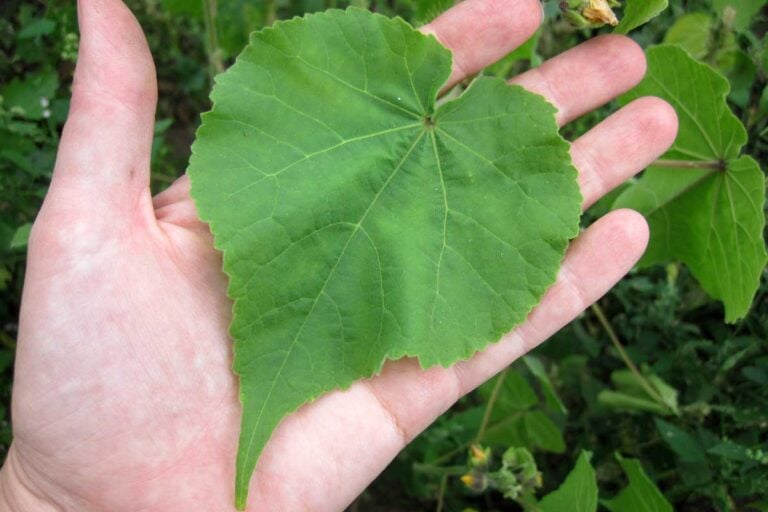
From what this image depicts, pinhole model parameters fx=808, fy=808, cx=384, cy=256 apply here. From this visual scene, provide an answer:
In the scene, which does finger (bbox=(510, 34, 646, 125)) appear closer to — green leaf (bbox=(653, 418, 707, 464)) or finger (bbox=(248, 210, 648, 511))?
finger (bbox=(248, 210, 648, 511))

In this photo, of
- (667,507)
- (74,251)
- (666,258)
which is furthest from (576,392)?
(74,251)

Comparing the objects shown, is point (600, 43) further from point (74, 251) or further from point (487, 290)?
point (74, 251)

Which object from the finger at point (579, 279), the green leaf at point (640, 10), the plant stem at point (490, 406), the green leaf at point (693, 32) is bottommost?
the plant stem at point (490, 406)

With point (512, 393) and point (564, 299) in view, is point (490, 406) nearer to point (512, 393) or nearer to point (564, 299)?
point (512, 393)

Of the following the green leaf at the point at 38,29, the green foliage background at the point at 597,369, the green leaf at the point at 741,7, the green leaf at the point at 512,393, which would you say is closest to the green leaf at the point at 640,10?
the green foliage background at the point at 597,369

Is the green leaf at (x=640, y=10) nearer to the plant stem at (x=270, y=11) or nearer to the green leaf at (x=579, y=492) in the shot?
the green leaf at (x=579, y=492)

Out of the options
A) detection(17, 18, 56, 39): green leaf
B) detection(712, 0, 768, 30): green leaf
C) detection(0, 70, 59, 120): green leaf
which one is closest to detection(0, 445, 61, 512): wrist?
detection(0, 70, 59, 120): green leaf

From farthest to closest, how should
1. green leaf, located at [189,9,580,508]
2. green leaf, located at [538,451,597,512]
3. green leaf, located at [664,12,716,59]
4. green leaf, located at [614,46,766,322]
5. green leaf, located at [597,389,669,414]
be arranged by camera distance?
green leaf, located at [664,12,716,59], green leaf, located at [597,389,669,414], green leaf, located at [614,46,766,322], green leaf, located at [538,451,597,512], green leaf, located at [189,9,580,508]
